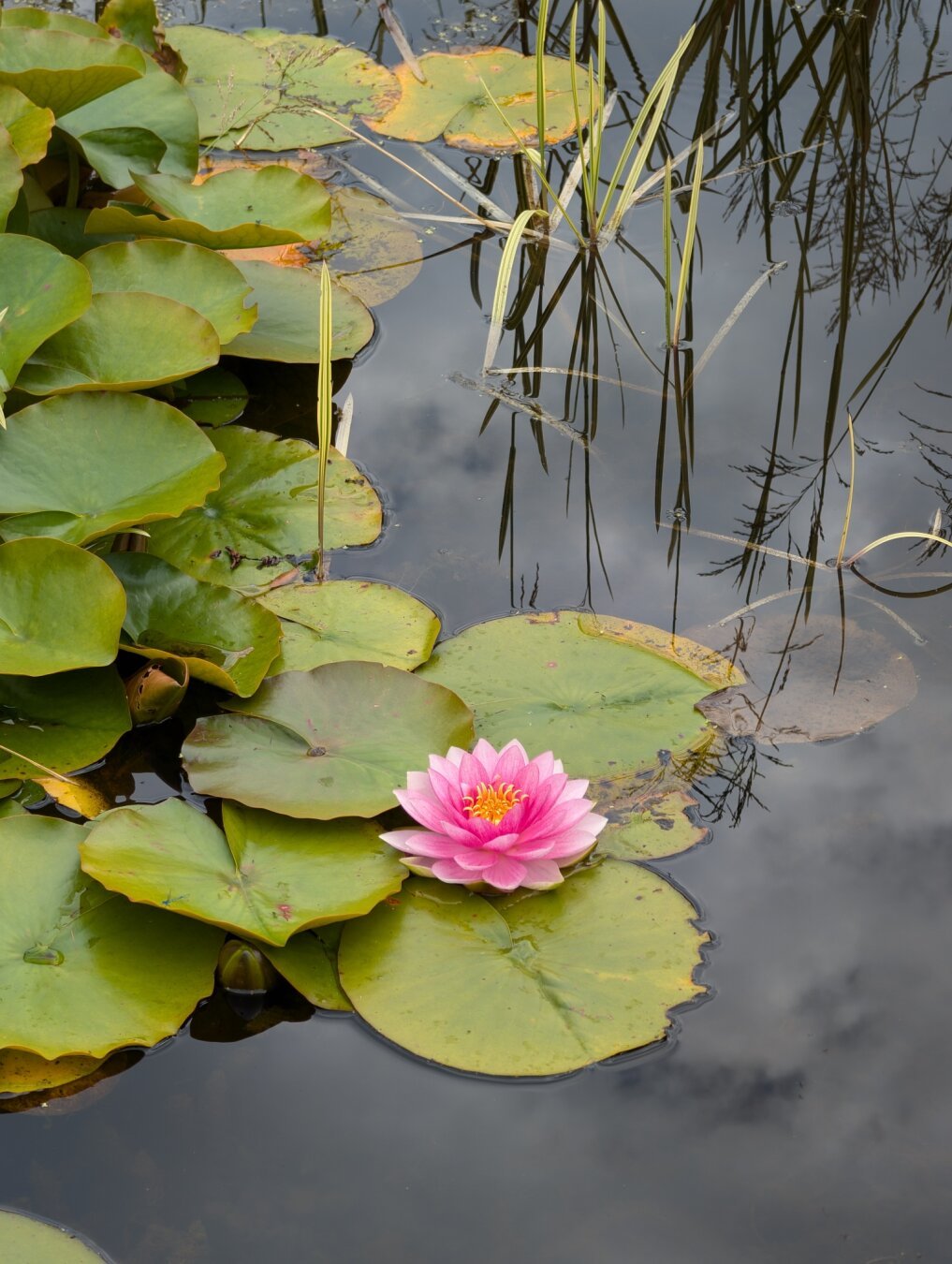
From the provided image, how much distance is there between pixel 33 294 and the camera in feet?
7.90

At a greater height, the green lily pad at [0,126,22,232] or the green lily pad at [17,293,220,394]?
the green lily pad at [0,126,22,232]

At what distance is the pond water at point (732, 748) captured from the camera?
1.51m

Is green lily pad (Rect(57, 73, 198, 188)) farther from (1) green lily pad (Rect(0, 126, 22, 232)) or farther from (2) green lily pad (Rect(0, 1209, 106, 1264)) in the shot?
(2) green lily pad (Rect(0, 1209, 106, 1264))

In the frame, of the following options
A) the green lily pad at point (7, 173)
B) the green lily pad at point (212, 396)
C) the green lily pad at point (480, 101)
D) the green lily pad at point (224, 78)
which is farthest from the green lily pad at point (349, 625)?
the green lily pad at point (224, 78)

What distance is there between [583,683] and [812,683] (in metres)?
0.43

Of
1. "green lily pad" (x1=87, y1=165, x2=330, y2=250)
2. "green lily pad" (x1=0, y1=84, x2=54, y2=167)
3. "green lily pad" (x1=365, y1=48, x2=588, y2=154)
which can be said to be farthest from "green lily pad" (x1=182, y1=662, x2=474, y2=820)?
"green lily pad" (x1=365, y1=48, x2=588, y2=154)

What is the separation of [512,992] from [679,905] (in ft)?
1.02

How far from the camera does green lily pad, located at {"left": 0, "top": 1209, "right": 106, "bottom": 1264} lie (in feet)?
4.65

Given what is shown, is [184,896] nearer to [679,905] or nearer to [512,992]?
[512,992]

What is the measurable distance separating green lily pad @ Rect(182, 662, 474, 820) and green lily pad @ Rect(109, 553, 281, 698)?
74 mm

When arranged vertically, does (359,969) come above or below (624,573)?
below

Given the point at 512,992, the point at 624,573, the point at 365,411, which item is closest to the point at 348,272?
the point at 365,411

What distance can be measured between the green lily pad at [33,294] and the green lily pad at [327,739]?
0.90 m

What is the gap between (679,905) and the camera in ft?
5.88
